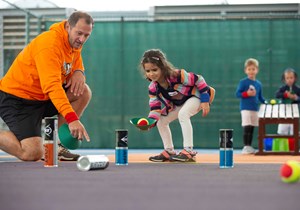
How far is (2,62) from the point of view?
7.84 m

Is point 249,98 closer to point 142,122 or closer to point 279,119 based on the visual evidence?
point 279,119

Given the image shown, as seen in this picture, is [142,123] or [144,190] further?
[142,123]

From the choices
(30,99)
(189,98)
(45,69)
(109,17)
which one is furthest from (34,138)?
(109,17)

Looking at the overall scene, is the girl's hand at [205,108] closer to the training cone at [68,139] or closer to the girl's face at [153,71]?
the girl's face at [153,71]

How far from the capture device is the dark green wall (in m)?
8.68

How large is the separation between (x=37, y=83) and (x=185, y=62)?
4.78 m

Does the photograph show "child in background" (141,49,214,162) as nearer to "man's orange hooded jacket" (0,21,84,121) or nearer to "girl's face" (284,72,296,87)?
"man's orange hooded jacket" (0,21,84,121)

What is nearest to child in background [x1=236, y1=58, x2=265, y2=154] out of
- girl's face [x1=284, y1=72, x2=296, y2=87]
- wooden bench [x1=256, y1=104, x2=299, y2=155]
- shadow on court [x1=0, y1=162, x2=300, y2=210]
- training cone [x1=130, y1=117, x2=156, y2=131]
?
wooden bench [x1=256, y1=104, x2=299, y2=155]

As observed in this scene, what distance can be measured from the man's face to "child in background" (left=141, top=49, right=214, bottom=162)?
0.87 m

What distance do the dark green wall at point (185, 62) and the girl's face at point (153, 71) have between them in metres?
3.88

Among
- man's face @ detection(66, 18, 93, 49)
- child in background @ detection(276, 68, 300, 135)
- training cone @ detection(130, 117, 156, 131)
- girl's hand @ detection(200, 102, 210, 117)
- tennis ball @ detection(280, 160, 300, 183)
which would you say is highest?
man's face @ detection(66, 18, 93, 49)

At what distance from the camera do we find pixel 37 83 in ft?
13.8

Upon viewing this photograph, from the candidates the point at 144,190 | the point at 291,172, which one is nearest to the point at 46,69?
the point at 144,190

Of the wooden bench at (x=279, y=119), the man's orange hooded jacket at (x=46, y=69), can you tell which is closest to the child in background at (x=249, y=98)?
the wooden bench at (x=279, y=119)
